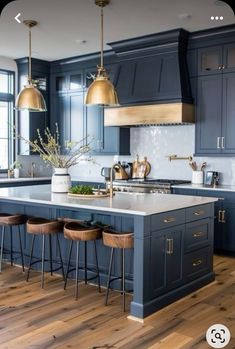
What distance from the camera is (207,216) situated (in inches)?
160

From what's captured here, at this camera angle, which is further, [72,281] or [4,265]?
[4,265]

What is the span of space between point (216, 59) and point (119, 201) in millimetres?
2871

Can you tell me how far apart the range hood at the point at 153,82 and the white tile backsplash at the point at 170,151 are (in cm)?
46

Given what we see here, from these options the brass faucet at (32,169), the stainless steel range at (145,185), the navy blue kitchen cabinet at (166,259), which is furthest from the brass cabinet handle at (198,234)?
the brass faucet at (32,169)

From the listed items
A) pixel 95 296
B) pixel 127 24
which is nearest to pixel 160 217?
pixel 95 296

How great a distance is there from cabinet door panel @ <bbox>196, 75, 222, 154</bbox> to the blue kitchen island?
1.79 meters

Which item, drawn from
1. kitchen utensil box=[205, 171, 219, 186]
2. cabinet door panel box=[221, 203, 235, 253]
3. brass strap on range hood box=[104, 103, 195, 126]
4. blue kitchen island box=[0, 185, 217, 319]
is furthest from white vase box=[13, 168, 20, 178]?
cabinet door panel box=[221, 203, 235, 253]

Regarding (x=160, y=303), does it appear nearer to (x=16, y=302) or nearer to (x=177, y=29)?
(x=16, y=302)

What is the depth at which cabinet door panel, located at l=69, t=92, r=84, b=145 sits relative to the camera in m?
7.24

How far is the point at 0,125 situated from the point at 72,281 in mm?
3959

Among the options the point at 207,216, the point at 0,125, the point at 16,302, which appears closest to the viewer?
the point at 16,302

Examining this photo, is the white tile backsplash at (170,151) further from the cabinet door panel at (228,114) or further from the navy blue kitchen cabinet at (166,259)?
the navy blue kitchen cabinet at (166,259)

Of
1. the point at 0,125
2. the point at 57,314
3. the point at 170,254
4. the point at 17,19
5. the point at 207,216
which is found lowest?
the point at 57,314

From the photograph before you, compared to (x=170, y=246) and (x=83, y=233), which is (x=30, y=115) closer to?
(x=83, y=233)
